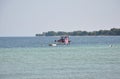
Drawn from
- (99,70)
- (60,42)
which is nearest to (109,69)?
(99,70)

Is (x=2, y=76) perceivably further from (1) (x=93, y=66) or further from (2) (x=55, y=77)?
(1) (x=93, y=66)

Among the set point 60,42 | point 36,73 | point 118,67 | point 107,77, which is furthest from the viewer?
point 60,42

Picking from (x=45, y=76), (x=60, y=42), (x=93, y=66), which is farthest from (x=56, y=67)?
(x=60, y=42)

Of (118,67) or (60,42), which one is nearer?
(118,67)

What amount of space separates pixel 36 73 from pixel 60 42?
5845 cm

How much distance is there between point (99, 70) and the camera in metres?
35.9

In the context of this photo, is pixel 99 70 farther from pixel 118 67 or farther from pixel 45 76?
pixel 45 76

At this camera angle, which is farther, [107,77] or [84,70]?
[84,70]

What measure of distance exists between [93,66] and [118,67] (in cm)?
264

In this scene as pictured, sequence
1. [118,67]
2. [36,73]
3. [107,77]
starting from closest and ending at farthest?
[107,77]
[36,73]
[118,67]

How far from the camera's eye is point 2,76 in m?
33.1

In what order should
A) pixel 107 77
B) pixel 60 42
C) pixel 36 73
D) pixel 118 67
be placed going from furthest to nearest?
pixel 60 42 < pixel 118 67 < pixel 36 73 < pixel 107 77

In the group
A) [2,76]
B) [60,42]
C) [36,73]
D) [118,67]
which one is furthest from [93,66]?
[60,42]

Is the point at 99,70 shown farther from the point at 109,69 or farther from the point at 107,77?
the point at 107,77
